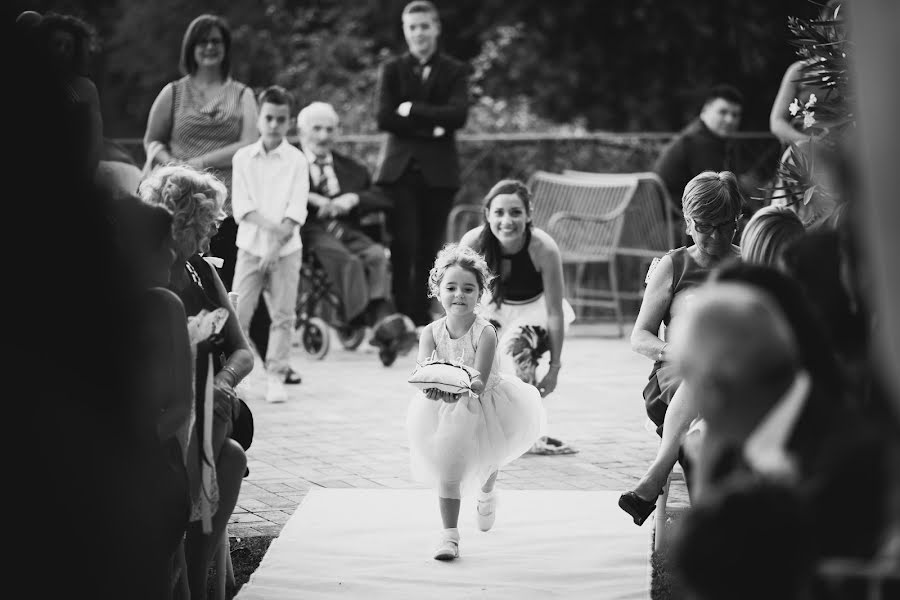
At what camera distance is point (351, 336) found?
10312 millimetres

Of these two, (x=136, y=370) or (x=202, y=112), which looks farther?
(x=202, y=112)

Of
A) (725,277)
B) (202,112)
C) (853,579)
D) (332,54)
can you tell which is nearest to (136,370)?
(725,277)

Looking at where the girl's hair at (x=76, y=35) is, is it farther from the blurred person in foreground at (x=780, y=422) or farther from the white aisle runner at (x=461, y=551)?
the blurred person in foreground at (x=780, y=422)

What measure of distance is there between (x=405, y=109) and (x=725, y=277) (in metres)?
7.08

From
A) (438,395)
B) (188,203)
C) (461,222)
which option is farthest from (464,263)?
(461,222)

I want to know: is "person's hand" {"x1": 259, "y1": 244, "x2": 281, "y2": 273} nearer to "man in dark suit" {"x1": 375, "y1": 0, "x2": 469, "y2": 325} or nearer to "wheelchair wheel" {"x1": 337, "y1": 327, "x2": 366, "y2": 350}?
"man in dark suit" {"x1": 375, "y1": 0, "x2": 469, "y2": 325}

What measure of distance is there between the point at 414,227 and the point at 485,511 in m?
5.08

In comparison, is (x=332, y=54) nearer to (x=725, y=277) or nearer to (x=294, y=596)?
(x=294, y=596)

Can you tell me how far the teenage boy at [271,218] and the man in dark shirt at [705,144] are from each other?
10.8ft

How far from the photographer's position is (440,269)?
16.9 ft

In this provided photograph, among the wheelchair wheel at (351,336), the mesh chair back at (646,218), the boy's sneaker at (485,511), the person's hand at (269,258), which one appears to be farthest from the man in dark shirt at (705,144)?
the boy's sneaker at (485,511)

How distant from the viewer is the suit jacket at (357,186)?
10.1 metres

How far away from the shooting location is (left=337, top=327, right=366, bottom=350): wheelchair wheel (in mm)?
10242

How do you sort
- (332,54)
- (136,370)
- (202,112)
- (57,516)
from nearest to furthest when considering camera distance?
(57,516), (136,370), (202,112), (332,54)
